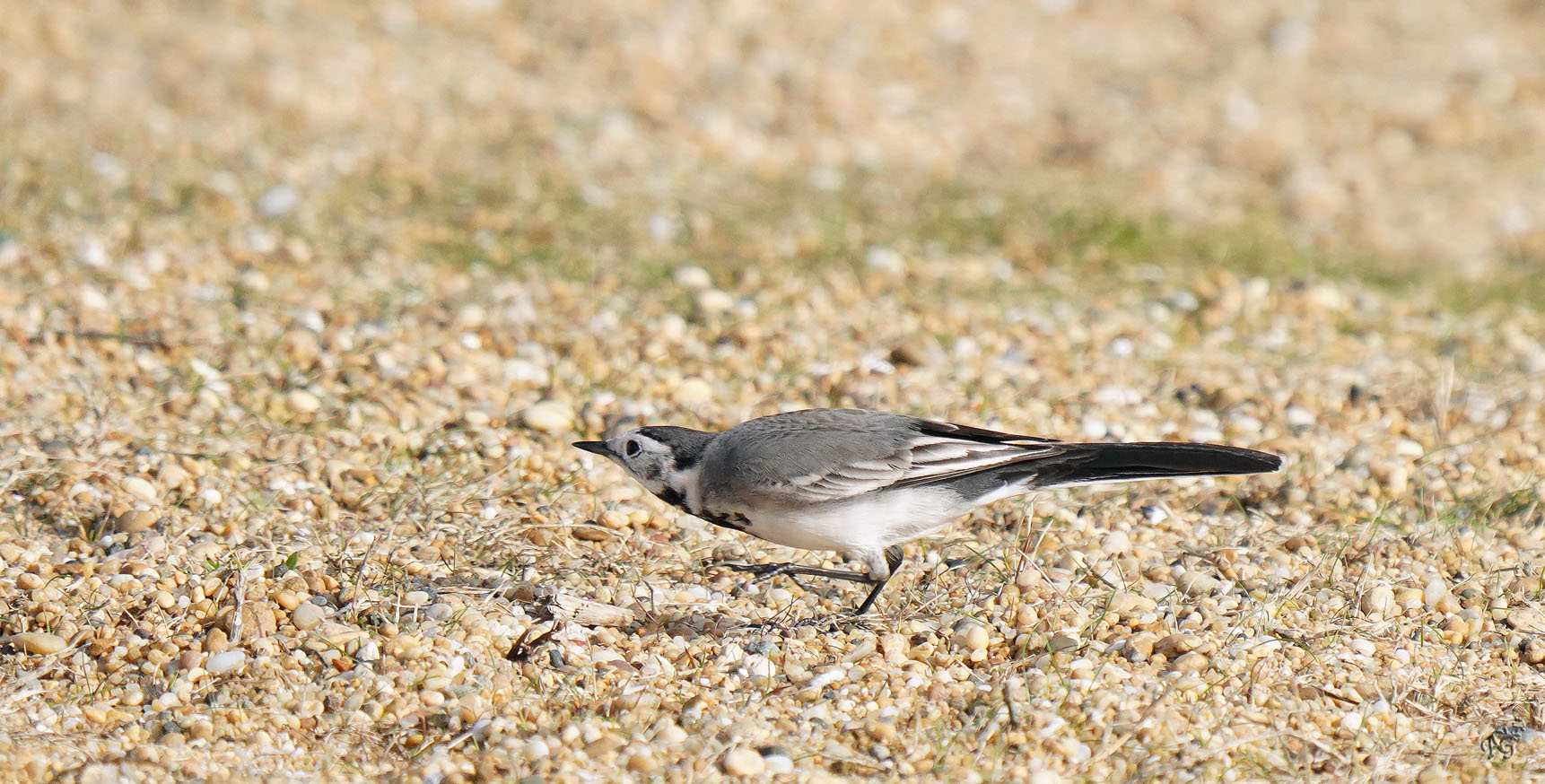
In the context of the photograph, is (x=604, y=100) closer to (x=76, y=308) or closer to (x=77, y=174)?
(x=77, y=174)

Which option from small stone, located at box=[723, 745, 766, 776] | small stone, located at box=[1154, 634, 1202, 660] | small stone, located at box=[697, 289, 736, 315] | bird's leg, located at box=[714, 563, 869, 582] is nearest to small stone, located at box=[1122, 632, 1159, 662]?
small stone, located at box=[1154, 634, 1202, 660]

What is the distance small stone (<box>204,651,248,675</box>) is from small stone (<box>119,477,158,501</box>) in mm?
1169

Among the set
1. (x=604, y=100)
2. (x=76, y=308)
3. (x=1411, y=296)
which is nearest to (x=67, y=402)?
(x=76, y=308)

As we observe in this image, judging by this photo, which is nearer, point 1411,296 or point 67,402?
point 67,402

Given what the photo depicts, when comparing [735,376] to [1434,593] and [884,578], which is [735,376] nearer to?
[884,578]

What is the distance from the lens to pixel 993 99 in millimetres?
11219

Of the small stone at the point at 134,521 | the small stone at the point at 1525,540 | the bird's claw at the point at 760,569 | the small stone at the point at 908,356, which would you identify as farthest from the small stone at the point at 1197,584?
the small stone at the point at 134,521

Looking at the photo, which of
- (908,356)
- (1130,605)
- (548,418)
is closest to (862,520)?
(1130,605)

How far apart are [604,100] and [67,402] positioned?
4929 mm

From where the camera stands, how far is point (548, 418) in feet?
21.4

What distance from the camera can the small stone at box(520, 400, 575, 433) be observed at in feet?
21.3

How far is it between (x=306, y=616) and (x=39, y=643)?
0.74 meters

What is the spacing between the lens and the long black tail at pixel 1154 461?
196 inches

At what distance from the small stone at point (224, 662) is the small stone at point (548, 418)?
2022 mm
